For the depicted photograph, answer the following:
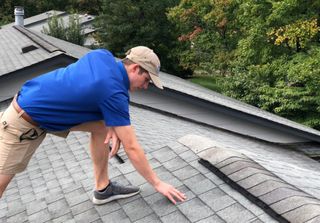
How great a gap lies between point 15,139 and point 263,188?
1.95 meters

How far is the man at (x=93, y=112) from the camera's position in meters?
2.90

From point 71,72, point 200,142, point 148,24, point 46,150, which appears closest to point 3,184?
point 71,72

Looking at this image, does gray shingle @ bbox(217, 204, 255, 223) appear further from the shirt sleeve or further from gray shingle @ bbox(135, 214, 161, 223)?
the shirt sleeve

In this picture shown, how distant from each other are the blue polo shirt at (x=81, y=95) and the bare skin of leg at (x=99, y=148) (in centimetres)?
19

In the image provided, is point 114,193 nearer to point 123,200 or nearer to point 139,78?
point 123,200

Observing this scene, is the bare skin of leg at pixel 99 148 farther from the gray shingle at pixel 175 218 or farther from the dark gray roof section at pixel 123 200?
the gray shingle at pixel 175 218

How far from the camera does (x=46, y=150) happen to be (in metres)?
6.24

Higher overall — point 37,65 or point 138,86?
point 138,86

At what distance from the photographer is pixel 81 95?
3.02m

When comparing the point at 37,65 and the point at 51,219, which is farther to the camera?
the point at 37,65

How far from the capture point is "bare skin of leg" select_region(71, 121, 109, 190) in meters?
3.48

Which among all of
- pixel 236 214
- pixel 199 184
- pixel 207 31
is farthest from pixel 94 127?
pixel 207 31

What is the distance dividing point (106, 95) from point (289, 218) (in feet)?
4.69

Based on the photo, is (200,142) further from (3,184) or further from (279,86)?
(279,86)
